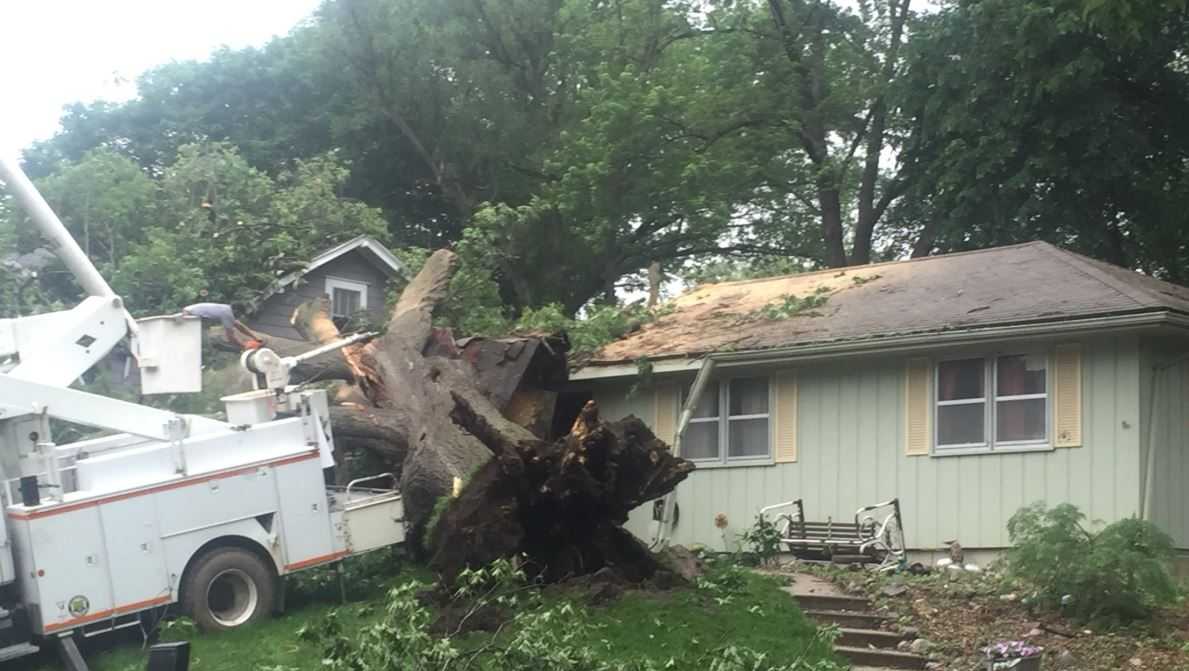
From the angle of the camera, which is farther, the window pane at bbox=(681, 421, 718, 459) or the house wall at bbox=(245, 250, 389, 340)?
the house wall at bbox=(245, 250, 389, 340)

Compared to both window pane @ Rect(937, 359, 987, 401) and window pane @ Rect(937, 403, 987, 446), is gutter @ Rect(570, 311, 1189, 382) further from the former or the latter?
window pane @ Rect(937, 403, 987, 446)

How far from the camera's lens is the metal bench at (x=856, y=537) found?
12.5m

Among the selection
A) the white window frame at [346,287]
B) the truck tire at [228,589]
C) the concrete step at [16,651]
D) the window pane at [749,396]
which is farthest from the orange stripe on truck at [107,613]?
the white window frame at [346,287]

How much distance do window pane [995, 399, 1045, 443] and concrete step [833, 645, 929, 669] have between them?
3963 mm

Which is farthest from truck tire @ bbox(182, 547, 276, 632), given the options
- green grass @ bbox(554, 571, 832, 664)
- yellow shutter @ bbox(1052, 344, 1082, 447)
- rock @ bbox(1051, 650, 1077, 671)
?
yellow shutter @ bbox(1052, 344, 1082, 447)

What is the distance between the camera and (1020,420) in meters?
12.7

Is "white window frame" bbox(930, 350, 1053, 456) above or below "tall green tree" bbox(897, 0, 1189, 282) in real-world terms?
below

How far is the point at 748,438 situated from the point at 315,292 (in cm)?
1021

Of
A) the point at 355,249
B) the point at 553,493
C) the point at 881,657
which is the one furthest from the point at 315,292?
the point at 881,657

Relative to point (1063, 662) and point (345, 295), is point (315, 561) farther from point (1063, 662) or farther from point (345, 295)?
point (345, 295)

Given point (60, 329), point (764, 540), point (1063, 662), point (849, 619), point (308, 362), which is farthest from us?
point (308, 362)

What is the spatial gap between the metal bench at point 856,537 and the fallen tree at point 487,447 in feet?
9.71

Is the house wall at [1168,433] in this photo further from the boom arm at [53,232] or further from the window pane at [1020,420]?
the boom arm at [53,232]

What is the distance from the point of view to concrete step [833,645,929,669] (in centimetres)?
920
